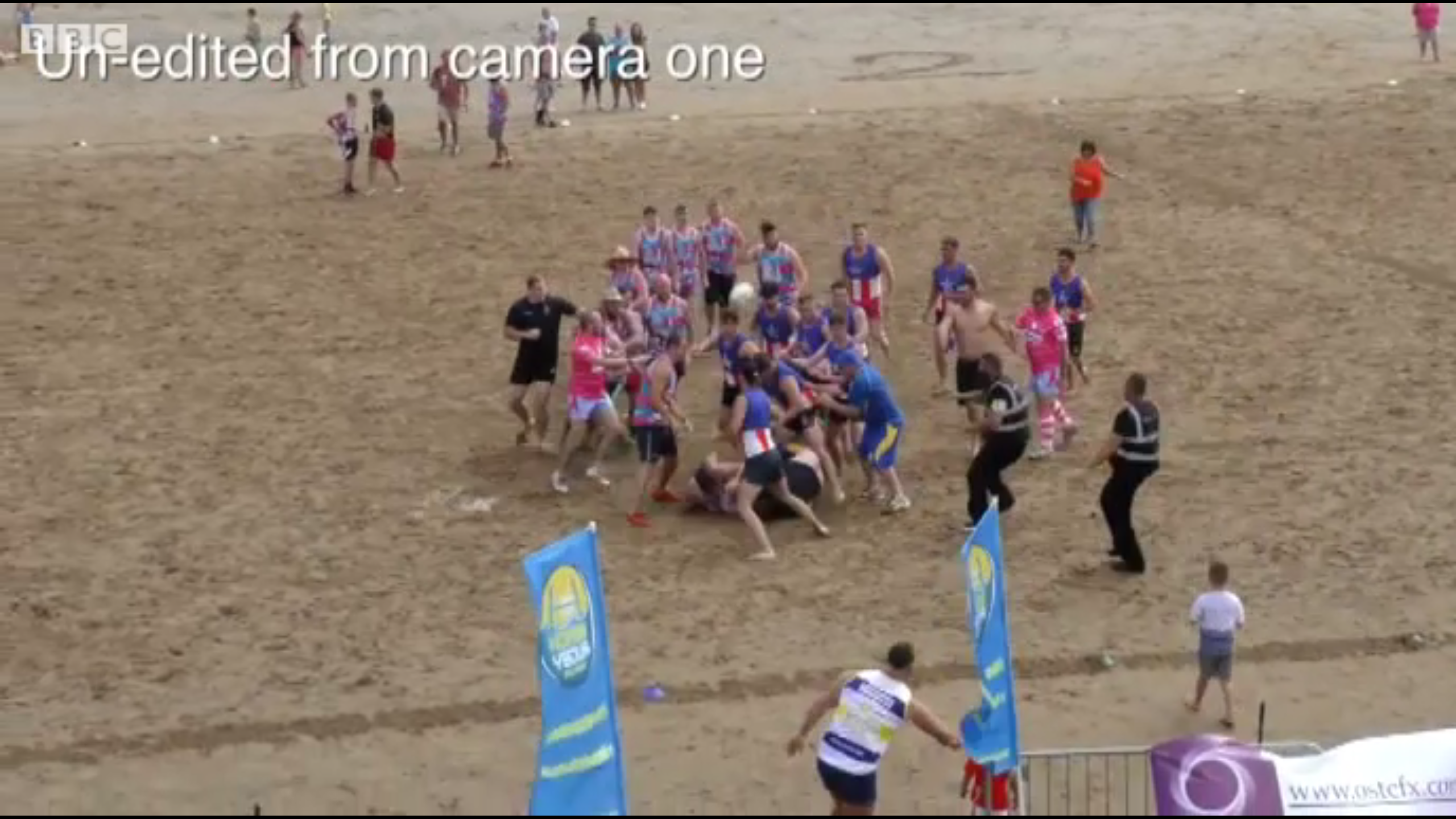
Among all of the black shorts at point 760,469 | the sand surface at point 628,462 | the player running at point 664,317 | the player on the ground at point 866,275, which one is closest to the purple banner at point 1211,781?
the sand surface at point 628,462

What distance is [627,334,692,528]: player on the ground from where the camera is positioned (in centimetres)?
1762

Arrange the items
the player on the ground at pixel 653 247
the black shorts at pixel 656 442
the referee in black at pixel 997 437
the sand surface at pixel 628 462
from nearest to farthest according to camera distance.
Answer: the sand surface at pixel 628 462, the referee in black at pixel 997 437, the black shorts at pixel 656 442, the player on the ground at pixel 653 247

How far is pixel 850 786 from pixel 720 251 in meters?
10.7

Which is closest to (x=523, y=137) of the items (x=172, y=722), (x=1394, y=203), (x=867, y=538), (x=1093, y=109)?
(x=1093, y=109)

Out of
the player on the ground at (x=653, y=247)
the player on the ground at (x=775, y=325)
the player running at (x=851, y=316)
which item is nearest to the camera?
the player running at (x=851, y=316)

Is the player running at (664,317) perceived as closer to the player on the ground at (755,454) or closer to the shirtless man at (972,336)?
the player on the ground at (755,454)

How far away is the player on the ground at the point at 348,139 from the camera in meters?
27.8

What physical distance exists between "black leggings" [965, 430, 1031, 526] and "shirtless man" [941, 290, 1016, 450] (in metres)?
1.77

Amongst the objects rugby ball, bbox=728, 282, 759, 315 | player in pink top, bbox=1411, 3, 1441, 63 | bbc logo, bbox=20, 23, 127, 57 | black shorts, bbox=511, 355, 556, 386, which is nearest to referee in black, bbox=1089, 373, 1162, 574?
black shorts, bbox=511, 355, 556, 386

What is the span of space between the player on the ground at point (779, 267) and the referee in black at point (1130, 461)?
5017mm

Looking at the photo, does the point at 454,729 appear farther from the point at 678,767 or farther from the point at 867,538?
the point at 867,538

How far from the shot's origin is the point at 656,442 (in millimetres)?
17797

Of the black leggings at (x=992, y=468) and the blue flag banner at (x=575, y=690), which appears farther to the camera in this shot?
the black leggings at (x=992, y=468)

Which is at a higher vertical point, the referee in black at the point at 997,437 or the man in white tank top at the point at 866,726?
the referee in black at the point at 997,437
